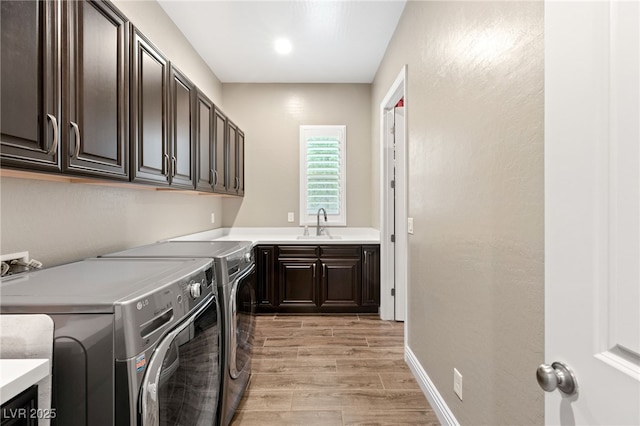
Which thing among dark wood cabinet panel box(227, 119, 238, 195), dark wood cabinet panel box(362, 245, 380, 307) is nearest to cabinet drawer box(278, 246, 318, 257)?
dark wood cabinet panel box(362, 245, 380, 307)

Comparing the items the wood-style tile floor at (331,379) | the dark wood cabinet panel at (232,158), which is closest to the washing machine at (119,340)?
the wood-style tile floor at (331,379)

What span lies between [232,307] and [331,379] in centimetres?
105

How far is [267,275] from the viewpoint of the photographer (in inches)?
145

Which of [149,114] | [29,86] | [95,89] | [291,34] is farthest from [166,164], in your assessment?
[291,34]

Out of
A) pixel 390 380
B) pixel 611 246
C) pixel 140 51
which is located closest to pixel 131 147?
pixel 140 51

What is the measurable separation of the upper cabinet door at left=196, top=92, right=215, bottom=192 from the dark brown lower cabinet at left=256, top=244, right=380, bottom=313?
109cm

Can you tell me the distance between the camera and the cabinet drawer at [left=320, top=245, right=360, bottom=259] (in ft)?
12.1

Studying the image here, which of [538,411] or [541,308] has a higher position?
[541,308]

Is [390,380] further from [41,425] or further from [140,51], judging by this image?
[140,51]

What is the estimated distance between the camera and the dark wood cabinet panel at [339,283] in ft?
12.1

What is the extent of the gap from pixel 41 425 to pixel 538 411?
144cm

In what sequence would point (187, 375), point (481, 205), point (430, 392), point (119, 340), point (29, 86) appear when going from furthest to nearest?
point (430, 392)
point (481, 205)
point (187, 375)
point (29, 86)
point (119, 340)

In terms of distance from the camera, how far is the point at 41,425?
84 cm

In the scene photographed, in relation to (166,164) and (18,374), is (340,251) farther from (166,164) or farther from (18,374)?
(18,374)
